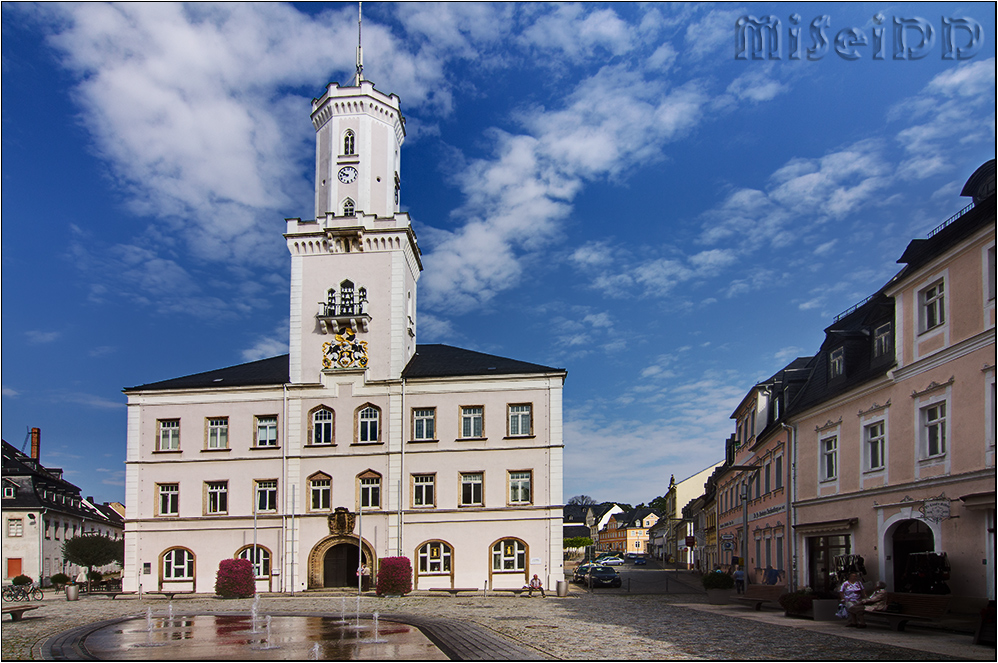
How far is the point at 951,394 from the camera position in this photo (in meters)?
22.8

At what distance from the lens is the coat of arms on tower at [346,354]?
152ft

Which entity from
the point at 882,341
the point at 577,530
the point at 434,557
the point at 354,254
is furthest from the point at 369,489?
the point at 577,530

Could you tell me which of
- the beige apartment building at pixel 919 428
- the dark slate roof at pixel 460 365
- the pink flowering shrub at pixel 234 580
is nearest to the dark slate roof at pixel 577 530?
the dark slate roof at pixel 460 365

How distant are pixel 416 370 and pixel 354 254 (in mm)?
7148

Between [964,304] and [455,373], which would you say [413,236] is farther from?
[964,304]

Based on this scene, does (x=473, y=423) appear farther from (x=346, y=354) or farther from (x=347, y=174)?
(x=347, y=174)

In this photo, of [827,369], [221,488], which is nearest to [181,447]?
[221,488]

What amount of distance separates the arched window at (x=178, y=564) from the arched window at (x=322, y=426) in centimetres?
846

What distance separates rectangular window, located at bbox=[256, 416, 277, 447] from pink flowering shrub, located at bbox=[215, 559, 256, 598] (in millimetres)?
6893

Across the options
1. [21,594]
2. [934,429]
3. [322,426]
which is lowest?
[21,594]

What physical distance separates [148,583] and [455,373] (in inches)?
740

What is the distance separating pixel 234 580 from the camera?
40.2 m

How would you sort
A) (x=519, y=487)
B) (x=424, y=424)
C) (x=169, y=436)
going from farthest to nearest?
(x=169, y=436) < (x=424, y=424) < (x=519, y=487)

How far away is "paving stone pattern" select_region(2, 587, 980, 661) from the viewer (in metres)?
17.4
